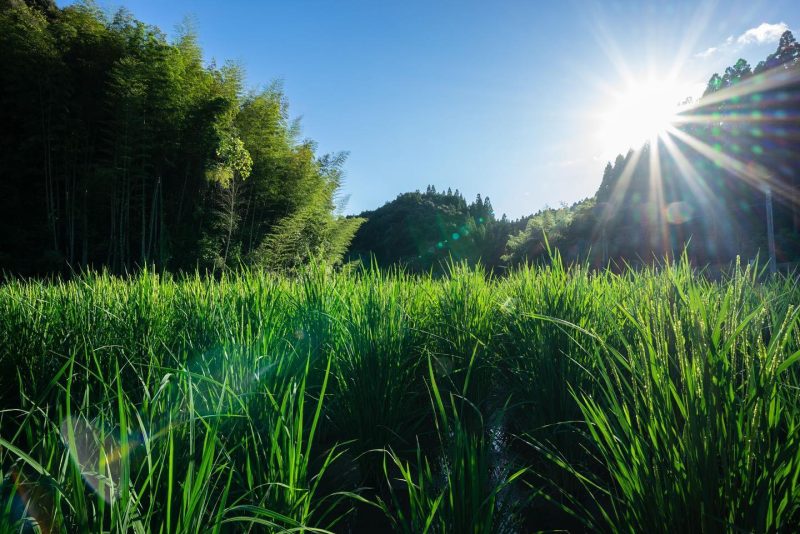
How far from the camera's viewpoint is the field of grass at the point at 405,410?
0.72 meters

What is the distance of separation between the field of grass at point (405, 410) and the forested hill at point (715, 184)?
11915mm

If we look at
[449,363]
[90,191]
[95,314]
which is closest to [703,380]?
[449,363]

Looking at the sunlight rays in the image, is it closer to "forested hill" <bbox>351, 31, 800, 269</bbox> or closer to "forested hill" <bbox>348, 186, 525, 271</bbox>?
"forested hill" <bbox>351, 31, 800, 269</bbox>

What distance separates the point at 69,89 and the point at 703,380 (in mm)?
12594

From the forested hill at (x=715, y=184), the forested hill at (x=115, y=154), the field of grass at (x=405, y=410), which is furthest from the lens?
the forested hill at (x=715, y=184)

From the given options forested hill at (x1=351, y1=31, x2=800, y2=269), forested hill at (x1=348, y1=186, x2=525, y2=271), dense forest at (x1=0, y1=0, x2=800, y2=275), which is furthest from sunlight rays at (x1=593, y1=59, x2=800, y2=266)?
forested hill at (x1=348, y1=186, x2=525, y2=271)

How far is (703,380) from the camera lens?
743mm

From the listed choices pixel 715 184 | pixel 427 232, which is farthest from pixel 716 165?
pixel 427 232

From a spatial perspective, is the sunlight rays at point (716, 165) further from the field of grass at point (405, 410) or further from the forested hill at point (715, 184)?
the field of grass at point (405, 410)

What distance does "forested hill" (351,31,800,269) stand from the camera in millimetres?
17984

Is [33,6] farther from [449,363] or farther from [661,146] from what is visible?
[661,146]

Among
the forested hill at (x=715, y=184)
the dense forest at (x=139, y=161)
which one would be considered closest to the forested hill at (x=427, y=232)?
the forested hill at (x=715, y=184)

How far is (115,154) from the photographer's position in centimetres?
940

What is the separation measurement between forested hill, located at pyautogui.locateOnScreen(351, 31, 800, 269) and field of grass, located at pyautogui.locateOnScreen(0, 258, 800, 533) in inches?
469
